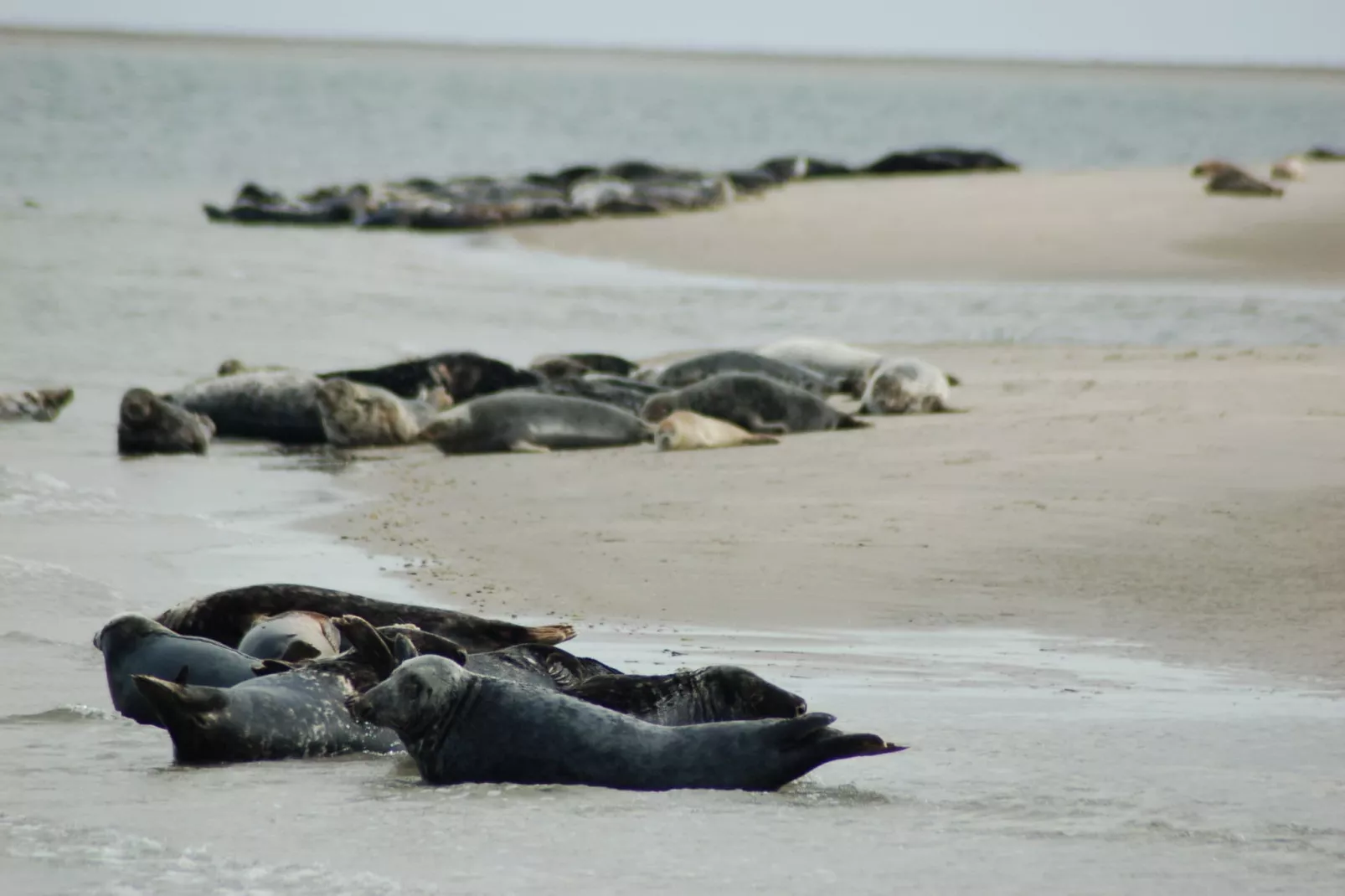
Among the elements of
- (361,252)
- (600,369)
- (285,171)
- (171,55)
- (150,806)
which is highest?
(171,55)

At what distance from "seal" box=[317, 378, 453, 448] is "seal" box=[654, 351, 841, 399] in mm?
1613

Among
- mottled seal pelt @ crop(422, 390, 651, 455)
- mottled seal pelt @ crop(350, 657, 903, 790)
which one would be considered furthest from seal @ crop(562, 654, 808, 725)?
mottled seal pelt @ crop(422, 390, 651, 455)

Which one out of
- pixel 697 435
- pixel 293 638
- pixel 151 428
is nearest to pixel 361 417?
pixel 151 428

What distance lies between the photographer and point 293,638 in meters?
4.13

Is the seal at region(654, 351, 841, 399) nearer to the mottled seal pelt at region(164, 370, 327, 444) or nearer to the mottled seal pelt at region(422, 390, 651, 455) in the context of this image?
the mottled seal pelt at region(422, 390, 651, 455)

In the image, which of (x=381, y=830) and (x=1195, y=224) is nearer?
(x=381, y=830)

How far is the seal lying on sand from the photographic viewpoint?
358 inches

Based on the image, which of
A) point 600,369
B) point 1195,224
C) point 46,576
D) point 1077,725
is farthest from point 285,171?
point 1077,725

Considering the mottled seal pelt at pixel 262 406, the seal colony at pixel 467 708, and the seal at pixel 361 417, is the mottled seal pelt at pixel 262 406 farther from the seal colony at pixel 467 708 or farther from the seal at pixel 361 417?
the seal colony at pixel 467 708

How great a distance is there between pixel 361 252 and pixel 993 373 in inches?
372

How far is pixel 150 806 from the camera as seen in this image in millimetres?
3309

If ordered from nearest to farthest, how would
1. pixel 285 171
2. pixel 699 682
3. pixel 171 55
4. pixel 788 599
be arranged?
pixel 699 682
pixel 788 599
pixel 285 171
pixel 171 55

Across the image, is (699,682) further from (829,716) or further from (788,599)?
(788,599)

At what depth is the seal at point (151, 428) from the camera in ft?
27.0
